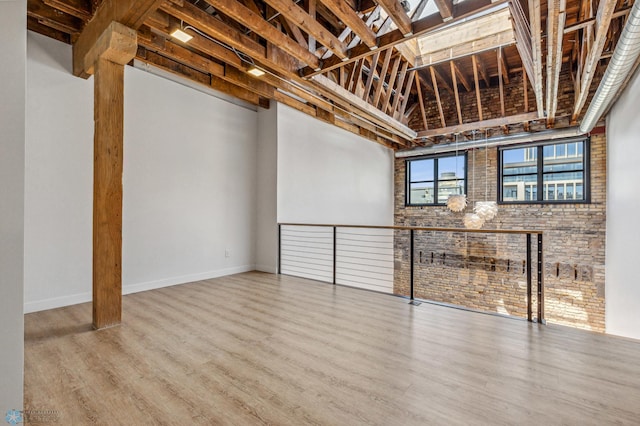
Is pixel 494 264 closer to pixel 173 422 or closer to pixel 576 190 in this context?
pixel 576 190

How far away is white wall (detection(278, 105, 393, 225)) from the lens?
552cm

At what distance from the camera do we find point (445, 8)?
105 inches

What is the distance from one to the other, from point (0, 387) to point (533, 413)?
2671 mm

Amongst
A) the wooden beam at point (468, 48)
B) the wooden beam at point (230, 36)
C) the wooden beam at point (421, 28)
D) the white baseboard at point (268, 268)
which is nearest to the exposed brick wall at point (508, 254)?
the wooden beam at point (468, 48)

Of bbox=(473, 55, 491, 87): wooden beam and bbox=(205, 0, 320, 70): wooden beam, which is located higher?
bbox=(473, 55, 491, 87): wooden beam

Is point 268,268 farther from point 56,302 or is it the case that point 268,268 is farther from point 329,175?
point 56,302

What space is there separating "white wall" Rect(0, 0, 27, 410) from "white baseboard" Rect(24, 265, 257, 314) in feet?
→ 7.79

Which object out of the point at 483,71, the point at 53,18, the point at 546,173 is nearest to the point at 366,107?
the point at 483,71

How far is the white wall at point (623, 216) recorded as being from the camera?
3.94 meters

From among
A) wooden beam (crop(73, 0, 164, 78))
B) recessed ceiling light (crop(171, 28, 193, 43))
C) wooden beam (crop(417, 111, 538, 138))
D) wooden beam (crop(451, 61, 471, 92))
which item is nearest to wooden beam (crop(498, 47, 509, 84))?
wooden beam (crop(451, 61, 471, 92))

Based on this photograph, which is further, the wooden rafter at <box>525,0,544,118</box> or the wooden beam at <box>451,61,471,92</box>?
the wooden beam at <box>451,61,471,92</box>

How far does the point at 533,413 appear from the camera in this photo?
1689 mm

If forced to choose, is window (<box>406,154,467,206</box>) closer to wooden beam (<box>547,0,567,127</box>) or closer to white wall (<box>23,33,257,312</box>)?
wooden beam (<box>547,0,567,127</box>)

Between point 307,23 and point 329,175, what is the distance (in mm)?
3764
